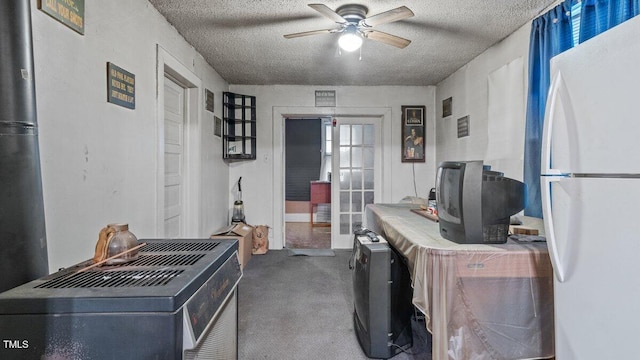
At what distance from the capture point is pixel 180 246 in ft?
4.22

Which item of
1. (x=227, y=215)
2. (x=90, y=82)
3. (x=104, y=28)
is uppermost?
(x=104, y=28)

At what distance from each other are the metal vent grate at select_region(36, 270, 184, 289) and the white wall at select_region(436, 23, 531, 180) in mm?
2776

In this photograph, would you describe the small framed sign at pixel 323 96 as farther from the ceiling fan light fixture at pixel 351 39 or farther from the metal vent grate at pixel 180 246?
the metal vent grate at pixel 180 246

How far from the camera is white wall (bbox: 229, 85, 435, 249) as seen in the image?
181 inches

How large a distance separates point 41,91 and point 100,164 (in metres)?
0.50

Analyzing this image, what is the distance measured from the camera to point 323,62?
3580 millimetres

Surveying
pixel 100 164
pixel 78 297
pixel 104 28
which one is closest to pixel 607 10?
pixel 78 297

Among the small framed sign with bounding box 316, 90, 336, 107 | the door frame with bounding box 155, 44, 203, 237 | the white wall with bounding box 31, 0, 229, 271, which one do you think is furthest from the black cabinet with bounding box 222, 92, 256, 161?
the white wall with bounding box 31, 0, 229, 271

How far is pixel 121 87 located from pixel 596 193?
7.75 ft

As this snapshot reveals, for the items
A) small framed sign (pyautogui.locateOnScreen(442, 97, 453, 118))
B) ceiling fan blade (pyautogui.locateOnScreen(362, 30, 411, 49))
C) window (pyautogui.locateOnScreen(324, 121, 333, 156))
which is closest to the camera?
ceiling fan blade (pyautogui.locateOnScreen(362, 30, 411, 49))

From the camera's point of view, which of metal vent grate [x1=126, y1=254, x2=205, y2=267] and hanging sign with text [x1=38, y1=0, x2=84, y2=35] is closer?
metal vent grate [x1=126, y1=254, x2=205, y2=267]

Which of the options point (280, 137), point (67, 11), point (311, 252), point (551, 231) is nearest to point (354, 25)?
point (67, 11)

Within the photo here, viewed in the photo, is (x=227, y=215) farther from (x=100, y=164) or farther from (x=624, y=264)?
(x=624, y=264)

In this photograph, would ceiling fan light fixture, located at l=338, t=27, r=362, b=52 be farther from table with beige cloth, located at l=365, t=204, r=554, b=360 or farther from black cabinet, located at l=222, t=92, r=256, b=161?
black cabinet, located at l=222, t=92, r=256, b=161
